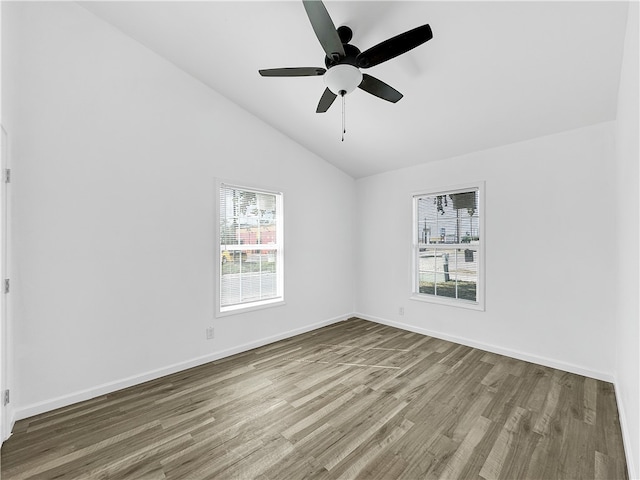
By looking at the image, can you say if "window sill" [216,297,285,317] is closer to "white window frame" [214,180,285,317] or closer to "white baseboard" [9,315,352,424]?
"white window frame" [214,180,285,317]

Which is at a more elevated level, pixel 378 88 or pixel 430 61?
pixel 430 61

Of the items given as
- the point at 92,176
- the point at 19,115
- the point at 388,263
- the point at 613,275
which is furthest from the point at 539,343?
the point at 19,115

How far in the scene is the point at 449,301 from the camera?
387 centimetres

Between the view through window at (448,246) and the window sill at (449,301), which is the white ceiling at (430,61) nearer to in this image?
the view through window at (448,246)

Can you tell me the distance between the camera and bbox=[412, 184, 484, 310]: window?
3676mm

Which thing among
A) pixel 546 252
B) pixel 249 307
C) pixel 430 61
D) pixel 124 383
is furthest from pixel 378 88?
pixel 124 383

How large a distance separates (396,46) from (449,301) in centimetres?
318

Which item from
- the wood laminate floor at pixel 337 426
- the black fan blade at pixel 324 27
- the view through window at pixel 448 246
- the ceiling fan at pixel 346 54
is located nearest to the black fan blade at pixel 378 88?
the ceiling fan at pixel 346 54

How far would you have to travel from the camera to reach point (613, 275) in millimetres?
2695

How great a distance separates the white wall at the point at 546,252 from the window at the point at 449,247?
14 cm

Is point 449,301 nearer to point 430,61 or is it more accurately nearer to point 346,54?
point 430,61

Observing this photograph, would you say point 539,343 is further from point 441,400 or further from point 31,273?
point 31,273

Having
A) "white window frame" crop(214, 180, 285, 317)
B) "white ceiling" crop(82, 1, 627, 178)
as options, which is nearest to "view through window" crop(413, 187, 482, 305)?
"white ceiling" crop(82, 1, 627, 178)

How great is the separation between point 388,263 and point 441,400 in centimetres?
233
